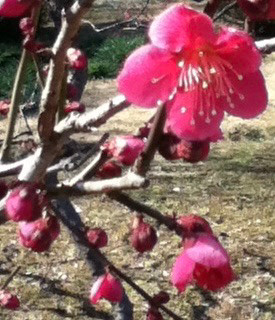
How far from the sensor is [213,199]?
12.8 feet

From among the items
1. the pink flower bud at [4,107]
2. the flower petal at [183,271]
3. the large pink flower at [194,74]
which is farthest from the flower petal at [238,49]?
the pink flower bud at [4,107]

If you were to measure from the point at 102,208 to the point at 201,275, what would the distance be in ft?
9.18

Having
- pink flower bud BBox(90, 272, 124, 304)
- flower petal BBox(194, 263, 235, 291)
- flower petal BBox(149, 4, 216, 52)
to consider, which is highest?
flower petal BBox(149, 4, 216, 52)

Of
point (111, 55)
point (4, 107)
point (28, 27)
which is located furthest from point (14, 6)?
point (111, 55)

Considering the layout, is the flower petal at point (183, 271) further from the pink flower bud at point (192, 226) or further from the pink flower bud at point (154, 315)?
the pink flower bud at point (154, 315)

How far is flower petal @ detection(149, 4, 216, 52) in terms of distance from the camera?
81cm

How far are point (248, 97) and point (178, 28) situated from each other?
116 millimetres

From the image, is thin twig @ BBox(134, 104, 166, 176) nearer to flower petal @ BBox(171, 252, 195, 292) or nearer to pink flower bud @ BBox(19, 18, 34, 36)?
flower petal @ BBox(171, 252, 195, 292)

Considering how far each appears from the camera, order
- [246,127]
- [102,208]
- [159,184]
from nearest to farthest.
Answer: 1. [102,208]
2. [159,184]
3. [246,127]

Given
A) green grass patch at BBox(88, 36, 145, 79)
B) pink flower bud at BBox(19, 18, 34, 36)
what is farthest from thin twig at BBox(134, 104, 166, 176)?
green grass patch at BBox(88, 36, 145, 79)

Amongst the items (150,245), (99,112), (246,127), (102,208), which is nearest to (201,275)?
(150,245)

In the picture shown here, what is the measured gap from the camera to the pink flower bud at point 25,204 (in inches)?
39.4

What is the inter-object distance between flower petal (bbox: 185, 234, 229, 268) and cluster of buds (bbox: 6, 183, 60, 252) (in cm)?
20

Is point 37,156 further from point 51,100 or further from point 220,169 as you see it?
point 220,169
